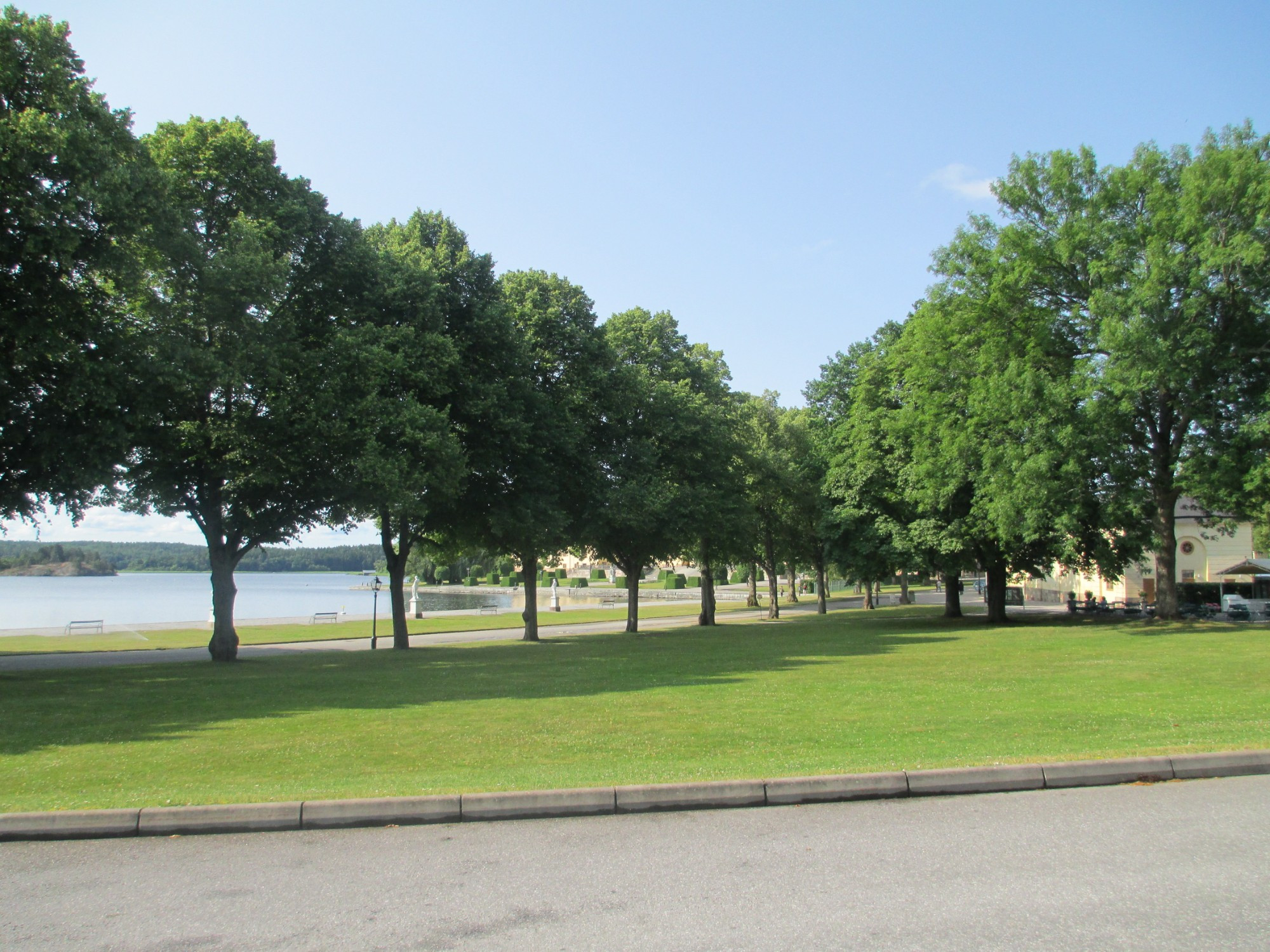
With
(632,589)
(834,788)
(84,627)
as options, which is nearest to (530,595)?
(632,589)

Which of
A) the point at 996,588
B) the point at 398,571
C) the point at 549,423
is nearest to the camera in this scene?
the point at 398,571

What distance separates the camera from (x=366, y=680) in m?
19.9

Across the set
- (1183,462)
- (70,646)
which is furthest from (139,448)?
(1183,462)

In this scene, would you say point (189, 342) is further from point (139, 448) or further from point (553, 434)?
point (553, 434)

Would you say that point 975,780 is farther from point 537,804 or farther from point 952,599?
point 952,599

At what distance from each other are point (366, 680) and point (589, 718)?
352 inches

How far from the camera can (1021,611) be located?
4853cm

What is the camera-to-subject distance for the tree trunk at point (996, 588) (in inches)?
1564

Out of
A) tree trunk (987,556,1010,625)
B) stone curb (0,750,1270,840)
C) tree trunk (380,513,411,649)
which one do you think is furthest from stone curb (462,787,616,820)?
tree trunk (987,556,1010,625)

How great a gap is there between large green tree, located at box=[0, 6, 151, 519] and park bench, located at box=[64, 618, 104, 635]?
21.2 meters

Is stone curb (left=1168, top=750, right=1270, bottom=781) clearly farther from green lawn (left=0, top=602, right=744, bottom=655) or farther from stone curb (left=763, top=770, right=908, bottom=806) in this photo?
green lawn (left=0, top=602, right=744, bottom=655)

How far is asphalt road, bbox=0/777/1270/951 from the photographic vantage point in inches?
197

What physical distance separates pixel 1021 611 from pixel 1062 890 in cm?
4723

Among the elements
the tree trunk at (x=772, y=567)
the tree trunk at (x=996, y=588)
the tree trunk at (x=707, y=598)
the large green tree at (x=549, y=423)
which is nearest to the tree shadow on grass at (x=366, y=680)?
the large green tree at (x=549, y=423)
